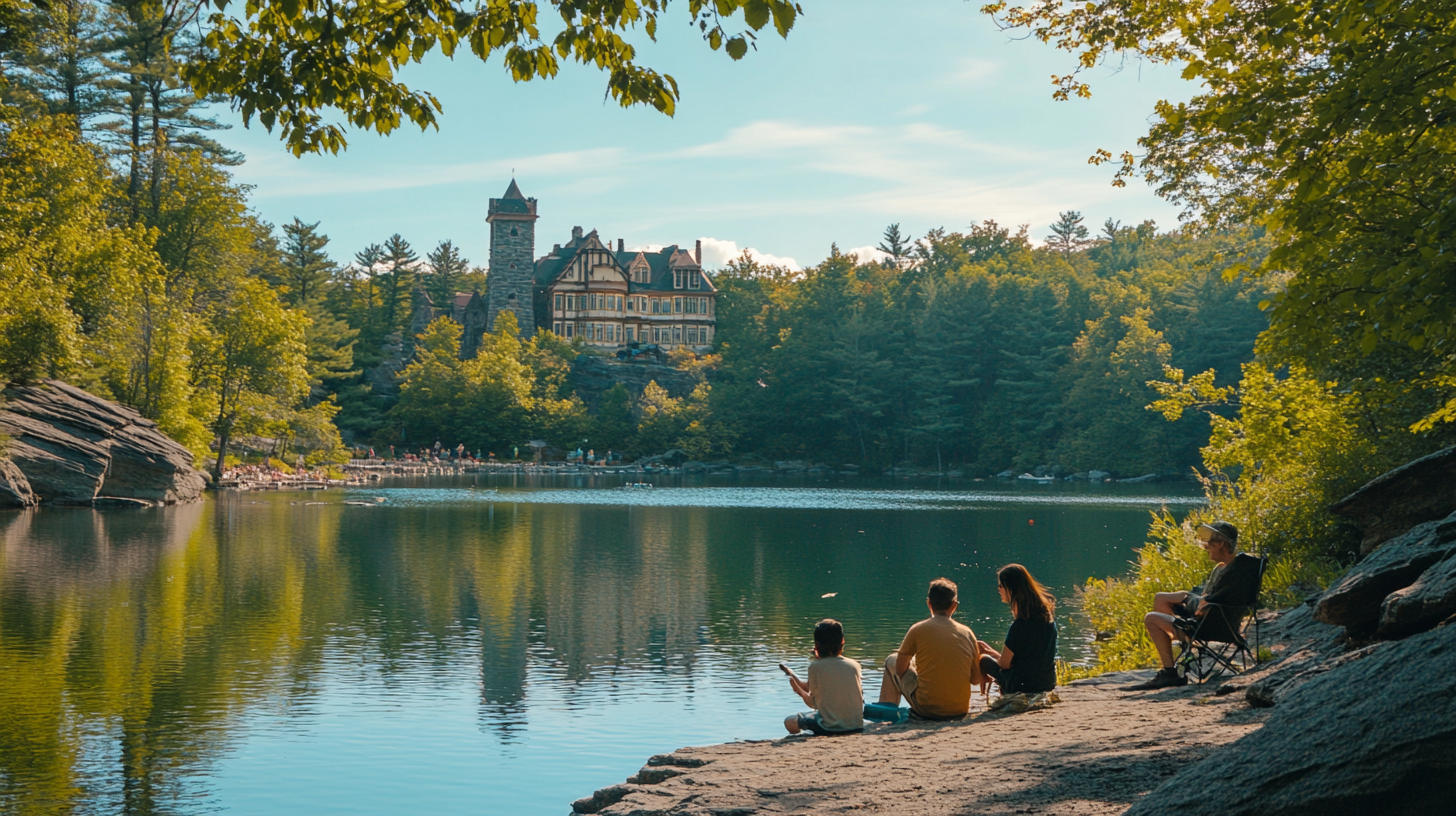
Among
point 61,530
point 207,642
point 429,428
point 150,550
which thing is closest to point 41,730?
point 207,642

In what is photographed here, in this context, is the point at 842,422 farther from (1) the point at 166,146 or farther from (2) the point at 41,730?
(2) the point at 41,730

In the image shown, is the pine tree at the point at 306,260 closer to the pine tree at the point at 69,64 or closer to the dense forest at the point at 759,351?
the dense forest at the point at 759,351

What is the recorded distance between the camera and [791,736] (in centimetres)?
828

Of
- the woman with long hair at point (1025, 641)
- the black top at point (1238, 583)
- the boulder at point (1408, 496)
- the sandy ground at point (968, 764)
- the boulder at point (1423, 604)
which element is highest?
the boulder at point (1408, 496)

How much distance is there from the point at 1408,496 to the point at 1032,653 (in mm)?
4295

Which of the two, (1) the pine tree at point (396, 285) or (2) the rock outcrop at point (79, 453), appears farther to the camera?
(1) the pine tree at point (396, 285)

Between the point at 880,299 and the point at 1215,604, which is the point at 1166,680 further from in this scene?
the point at 880,299

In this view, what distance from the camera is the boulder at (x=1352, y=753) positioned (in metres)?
3.24

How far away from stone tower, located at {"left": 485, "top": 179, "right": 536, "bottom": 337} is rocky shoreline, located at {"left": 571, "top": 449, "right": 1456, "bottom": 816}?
81.3 m

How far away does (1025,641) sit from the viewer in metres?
8.19

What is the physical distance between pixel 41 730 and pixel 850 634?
977 centimetres

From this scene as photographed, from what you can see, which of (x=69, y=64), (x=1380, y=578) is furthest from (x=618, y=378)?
(x=1380, y=578)

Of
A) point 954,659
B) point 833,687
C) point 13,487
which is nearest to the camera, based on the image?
point 833,687

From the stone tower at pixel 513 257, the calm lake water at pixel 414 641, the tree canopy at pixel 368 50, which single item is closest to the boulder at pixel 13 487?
the calm lake water at pixel 414 641
